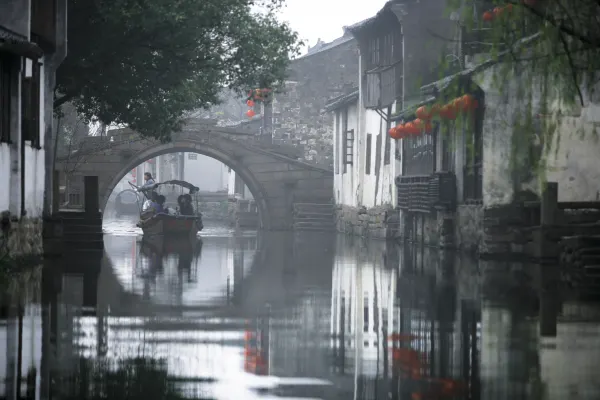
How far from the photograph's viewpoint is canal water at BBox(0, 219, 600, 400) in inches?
314

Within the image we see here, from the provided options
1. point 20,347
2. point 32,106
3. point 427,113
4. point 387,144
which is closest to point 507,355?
point 20,347

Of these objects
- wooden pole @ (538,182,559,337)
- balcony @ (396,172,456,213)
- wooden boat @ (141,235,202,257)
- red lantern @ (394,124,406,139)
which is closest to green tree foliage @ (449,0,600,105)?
wooden pole @ (538,182,559,337)

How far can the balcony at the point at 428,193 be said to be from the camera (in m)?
29.0

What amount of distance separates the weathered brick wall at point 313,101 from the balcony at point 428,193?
22834mm

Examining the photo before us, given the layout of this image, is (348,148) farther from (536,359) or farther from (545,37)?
(536,359)

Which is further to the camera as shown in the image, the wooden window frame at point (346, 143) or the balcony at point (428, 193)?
the wooden window frame at point (346, 143)

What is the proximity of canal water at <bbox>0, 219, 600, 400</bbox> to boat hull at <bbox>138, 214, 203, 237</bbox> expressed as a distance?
17.1 metres

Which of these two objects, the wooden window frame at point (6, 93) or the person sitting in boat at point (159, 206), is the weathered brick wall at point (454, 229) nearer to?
the person sitting in boat at point (159, 206)

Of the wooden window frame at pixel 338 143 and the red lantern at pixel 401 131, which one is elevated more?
the wooden window frame at pixel 338 143

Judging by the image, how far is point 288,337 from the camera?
10906mm

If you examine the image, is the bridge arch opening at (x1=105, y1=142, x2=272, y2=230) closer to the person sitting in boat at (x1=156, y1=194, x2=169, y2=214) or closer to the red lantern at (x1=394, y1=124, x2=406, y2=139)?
the person sitting in boat at (x1=156, y1=194, x2=169, y2=214)

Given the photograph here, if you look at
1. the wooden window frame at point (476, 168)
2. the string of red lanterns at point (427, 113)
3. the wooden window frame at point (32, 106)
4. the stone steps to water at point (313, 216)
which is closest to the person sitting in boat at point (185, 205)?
the stone steps to water at point (313, 216)

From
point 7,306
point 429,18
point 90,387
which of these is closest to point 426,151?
point 429,18

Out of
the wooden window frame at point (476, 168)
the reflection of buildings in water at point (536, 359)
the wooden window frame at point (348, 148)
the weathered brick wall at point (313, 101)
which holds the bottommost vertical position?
the reflection of buildings in water at point (536, 359)
